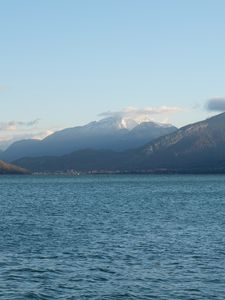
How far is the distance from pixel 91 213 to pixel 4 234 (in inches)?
1595

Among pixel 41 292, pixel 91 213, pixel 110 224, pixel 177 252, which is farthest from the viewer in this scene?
pixel 91 213

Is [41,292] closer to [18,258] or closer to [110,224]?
[18,258]

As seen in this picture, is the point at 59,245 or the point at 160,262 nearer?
the point at 160,262

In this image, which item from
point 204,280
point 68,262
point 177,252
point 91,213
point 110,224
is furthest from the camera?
point 91,213

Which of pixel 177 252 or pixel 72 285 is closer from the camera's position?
pixel 72 285

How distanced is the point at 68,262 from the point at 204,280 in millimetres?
13994

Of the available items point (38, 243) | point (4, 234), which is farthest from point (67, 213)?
point (38, 243)

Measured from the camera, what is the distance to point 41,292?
4738 cm

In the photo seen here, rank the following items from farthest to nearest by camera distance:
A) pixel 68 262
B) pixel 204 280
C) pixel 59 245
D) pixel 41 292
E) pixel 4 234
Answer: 1. pixel 4 234
2. pixel 59 245
3. pixel 68 262
4. pixel 204 280
5. pixel 41 292

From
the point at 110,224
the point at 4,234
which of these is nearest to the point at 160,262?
the point at 4,234

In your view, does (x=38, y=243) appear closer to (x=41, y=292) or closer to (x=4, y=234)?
(x=4, y=234)

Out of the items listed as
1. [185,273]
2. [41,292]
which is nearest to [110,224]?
[185,273]

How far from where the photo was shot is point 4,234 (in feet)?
265

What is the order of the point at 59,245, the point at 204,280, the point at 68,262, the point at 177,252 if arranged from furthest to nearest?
1. the point at 59,245
2. the point at 177,252
3. the point at 68,262
4. the point at 204,280
